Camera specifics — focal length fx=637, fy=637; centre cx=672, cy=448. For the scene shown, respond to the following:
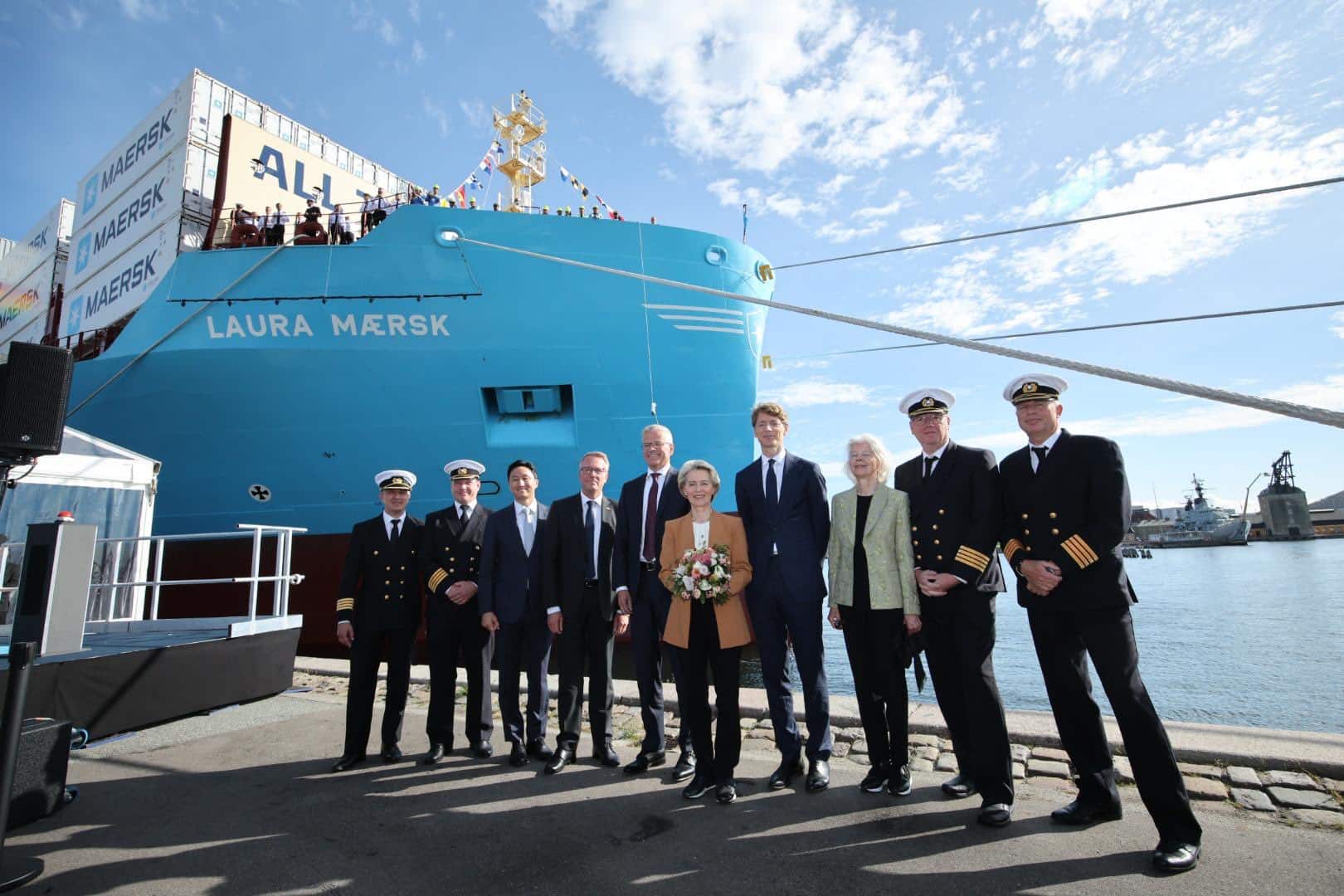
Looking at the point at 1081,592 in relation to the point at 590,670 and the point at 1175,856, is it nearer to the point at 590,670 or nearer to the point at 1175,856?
the point at 1175,856

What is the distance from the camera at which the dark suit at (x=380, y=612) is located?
158 inches

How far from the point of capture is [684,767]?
348 centimetres

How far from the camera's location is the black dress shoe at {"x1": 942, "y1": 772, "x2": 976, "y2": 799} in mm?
2998

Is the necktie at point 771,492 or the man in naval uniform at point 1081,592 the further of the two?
the necktie at point 771,492

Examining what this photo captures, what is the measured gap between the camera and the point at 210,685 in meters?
5.20

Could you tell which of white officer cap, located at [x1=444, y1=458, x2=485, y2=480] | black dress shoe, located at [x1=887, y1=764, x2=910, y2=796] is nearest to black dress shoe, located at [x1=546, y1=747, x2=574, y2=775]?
Result: black dress shoe, located at [x1=887, y1=764, x2=910, y2=796]

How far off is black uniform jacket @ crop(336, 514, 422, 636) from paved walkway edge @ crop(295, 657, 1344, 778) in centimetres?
244

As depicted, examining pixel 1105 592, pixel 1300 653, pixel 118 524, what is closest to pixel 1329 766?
pixel 1105 592

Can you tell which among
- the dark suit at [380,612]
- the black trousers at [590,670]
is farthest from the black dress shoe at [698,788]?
the dark suit at [380,612]

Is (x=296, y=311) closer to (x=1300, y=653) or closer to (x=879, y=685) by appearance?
(x=879, y=685)

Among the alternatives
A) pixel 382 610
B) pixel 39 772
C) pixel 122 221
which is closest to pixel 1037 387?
pixel 382 610

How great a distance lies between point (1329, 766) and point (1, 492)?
592 centimetres

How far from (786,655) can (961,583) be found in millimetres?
1010

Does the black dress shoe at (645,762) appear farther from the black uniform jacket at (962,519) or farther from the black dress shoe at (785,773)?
the black uniform jacket at (962,519)
